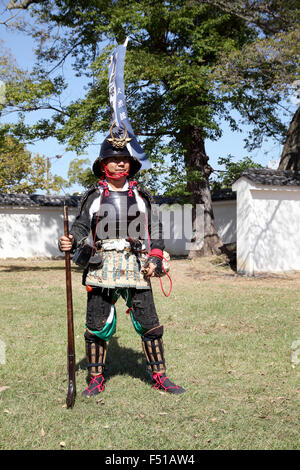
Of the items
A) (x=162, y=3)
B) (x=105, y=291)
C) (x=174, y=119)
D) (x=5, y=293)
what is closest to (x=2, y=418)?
(x=105, y=291)

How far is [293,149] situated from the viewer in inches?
573

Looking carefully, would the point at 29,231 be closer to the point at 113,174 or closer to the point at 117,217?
the point at 113,174

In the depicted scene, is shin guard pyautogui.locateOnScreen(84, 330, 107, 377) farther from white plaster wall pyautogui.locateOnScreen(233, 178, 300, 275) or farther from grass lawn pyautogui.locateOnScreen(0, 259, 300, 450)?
white plaster wall pyautogui.locateOnScreen(233, 178, 300, 275)

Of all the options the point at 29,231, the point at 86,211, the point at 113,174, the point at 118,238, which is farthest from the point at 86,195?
the point at 29,231

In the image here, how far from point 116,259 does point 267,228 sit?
981cm

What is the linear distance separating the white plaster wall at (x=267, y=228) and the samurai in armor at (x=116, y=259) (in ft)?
29.5

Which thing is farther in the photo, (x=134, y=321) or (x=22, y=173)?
(x=22, y=173)

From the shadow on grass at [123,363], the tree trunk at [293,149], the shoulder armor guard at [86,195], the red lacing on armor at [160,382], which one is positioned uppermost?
the tree trunk at [293,149]

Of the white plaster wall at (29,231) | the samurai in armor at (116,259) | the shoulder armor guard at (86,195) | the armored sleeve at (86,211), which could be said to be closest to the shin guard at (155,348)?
the samurai in armor at (116,259)

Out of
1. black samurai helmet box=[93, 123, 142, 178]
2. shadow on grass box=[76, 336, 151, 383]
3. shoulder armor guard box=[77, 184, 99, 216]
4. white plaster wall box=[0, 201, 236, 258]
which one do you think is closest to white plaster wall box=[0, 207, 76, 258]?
white plaster wall box=[0, 201, 236, 258]

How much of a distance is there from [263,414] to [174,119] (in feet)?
41.1

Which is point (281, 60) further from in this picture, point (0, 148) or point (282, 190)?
point (0, 148)

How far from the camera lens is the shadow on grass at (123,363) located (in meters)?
4.48

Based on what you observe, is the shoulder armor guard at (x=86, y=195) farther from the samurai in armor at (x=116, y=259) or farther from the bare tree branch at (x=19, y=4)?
the bare tree branch at (x=19, y=4)
